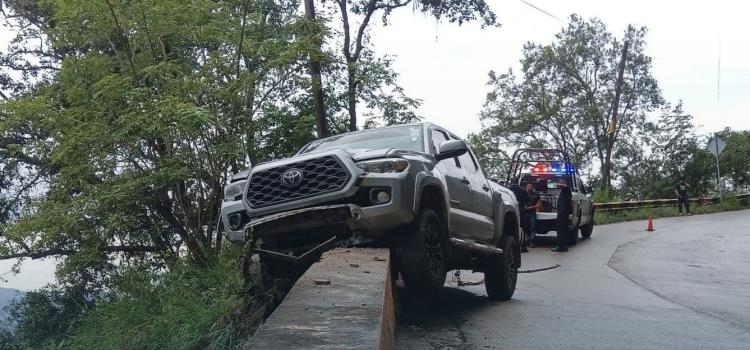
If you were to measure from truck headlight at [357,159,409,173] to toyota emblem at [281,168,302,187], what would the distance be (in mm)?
532

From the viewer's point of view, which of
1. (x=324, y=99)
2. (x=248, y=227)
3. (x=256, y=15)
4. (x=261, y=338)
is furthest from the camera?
(x=324, y=99)

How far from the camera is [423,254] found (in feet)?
21.7

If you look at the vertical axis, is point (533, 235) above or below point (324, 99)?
below

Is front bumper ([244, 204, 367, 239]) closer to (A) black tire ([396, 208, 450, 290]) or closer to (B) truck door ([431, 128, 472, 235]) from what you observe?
(A) black tire ([396, 208, 450, 290])

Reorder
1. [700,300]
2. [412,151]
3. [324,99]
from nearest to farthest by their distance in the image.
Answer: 1. [412,151]
2. [700,300]
3. [324,99]

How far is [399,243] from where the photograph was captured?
6691mm

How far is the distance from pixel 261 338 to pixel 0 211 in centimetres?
1602

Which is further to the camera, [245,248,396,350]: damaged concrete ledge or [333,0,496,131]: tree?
[333,0,496,131]: tree

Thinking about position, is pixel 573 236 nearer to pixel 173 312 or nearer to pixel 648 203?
pixel 173 312

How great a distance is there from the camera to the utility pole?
12.6 meters

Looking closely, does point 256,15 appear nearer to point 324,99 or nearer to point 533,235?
point 324,99

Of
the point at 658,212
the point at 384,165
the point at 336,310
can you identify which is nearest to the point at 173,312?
the point at 384,165

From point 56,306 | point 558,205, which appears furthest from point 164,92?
point 558,205

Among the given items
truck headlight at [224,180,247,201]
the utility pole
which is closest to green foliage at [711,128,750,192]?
the utility pole
